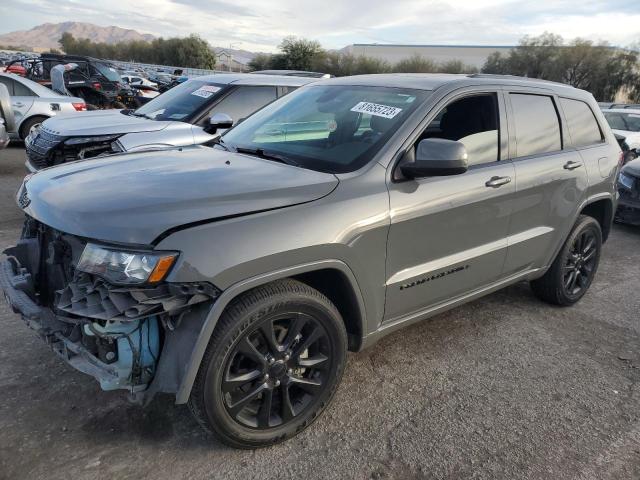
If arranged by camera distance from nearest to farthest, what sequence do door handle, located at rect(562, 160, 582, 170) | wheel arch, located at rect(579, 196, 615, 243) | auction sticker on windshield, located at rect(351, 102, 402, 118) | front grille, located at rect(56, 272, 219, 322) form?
front grille, located at rect(56, 272, 219, 322) < auction sticker on windshield, located at rect(351, 102, 402, 118) < door handle, located at rect(562, 160, 582, 170) < wheel arch, located at rect(579, 196, 615, 243)

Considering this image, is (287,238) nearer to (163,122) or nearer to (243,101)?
(163,122)

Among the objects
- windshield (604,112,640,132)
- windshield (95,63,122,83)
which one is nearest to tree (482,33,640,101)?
windshield (604,112,640,132)

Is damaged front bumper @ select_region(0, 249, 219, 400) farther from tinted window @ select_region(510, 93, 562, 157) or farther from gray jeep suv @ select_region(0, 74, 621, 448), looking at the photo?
tinted window @ select_region(510, 93, 562, 157)

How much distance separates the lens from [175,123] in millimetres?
6094

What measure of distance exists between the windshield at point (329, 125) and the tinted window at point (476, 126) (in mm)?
371

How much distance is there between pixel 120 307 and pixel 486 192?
2.27 meters

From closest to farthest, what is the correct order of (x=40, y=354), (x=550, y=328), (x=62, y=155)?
(x=40, y=354)
(x=550, y=328)
(x=62, y=155)

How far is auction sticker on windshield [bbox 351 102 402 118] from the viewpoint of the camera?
3.08 meters

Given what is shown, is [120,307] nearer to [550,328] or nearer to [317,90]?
[317,90]

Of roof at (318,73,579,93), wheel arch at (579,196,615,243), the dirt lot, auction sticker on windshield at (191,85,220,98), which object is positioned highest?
roof at (318,73,579,93)

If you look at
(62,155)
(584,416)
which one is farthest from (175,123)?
(584,416)

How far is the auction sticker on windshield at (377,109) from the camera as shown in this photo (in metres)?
3.08

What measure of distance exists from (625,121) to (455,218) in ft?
36.1

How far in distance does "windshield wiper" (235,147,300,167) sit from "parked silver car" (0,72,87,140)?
8.29 m
